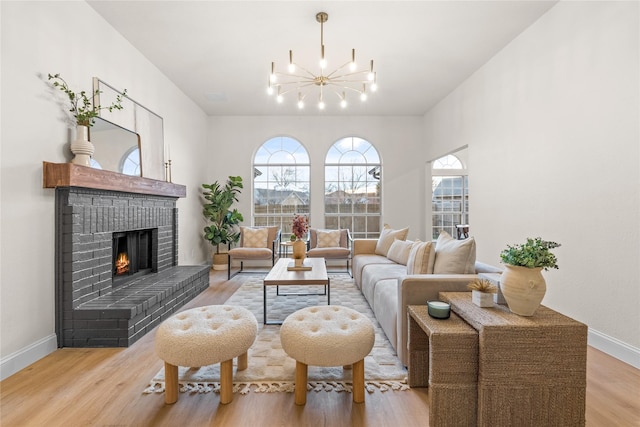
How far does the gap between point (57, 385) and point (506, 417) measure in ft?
8.40

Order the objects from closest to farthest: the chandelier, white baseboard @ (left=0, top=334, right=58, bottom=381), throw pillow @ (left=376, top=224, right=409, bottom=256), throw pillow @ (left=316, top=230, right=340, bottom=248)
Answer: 1. white baseboard @ (left=0, top=334, right=58, bottom=381)
2. the chandelier
3. throw pillow @ (left=376, top=224, right=409, bottom=256)
4. throw pillow @ (left=316, top=230, right=340, bottom=248)

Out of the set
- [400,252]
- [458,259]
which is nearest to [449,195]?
[400,252]

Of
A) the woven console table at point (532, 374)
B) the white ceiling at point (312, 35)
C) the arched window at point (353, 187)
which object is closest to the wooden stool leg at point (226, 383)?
the woven console table at point (532, 374)

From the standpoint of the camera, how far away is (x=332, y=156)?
633 cm

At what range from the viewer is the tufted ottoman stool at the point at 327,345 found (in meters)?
1.69

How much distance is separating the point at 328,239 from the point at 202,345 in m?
3.63

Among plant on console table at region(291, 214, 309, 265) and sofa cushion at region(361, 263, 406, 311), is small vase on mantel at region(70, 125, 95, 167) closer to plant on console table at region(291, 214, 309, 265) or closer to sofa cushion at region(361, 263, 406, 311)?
plant on console table at region(291, 214, 309, 265)

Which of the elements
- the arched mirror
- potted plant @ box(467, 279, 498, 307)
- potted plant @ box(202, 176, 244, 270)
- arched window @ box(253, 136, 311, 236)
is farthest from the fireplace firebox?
potted plant @ box(467, 279, 498, 307)

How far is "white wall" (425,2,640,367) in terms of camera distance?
2209mm

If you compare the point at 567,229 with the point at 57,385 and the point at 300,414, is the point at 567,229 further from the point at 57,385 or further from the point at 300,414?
the point at 57,385

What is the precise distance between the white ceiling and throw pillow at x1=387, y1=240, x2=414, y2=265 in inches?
92.2

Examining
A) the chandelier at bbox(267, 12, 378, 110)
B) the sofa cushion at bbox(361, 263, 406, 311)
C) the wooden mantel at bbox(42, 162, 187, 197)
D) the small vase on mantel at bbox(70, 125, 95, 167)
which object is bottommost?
the sofa cushion at bbox(361, 263, 406, 311)

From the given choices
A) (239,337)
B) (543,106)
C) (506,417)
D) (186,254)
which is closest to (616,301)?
(506,417)

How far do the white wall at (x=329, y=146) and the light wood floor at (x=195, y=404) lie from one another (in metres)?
4.26
